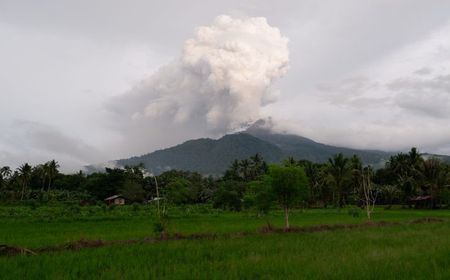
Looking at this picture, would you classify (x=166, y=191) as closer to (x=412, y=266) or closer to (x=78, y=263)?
(x=78, y=263)

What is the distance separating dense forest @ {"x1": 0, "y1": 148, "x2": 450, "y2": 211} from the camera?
226 ft

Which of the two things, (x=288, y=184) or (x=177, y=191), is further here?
(x=288, y=184)

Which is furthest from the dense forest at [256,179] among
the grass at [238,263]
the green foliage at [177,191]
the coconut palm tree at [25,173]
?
the grass at [238,263]

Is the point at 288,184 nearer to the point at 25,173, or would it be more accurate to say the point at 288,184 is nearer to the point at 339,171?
the point at 339,171

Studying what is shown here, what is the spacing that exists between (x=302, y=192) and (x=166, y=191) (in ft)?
31.6

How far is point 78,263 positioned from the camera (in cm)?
1281

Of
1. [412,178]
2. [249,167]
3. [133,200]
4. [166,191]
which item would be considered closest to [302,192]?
[166,191]

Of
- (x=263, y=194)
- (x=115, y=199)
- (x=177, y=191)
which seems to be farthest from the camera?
(x=115, y=199)

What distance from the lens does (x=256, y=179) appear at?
59156 mm

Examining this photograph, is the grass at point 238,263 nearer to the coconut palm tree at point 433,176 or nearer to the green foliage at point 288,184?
the green foliage at point 288,184

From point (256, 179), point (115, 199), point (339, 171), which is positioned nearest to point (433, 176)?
point (339, 171)

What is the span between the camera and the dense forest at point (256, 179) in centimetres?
6888

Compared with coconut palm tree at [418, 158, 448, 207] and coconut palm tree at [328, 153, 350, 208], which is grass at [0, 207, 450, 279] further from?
coconut palm tree at [328, 153, 350, 208]

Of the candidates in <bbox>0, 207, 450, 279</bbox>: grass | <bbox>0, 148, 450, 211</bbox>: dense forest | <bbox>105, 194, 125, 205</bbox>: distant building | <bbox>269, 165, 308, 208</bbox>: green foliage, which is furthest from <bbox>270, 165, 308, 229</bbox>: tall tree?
<bbox>105, 194, 125, 205</bbox>: distant building
